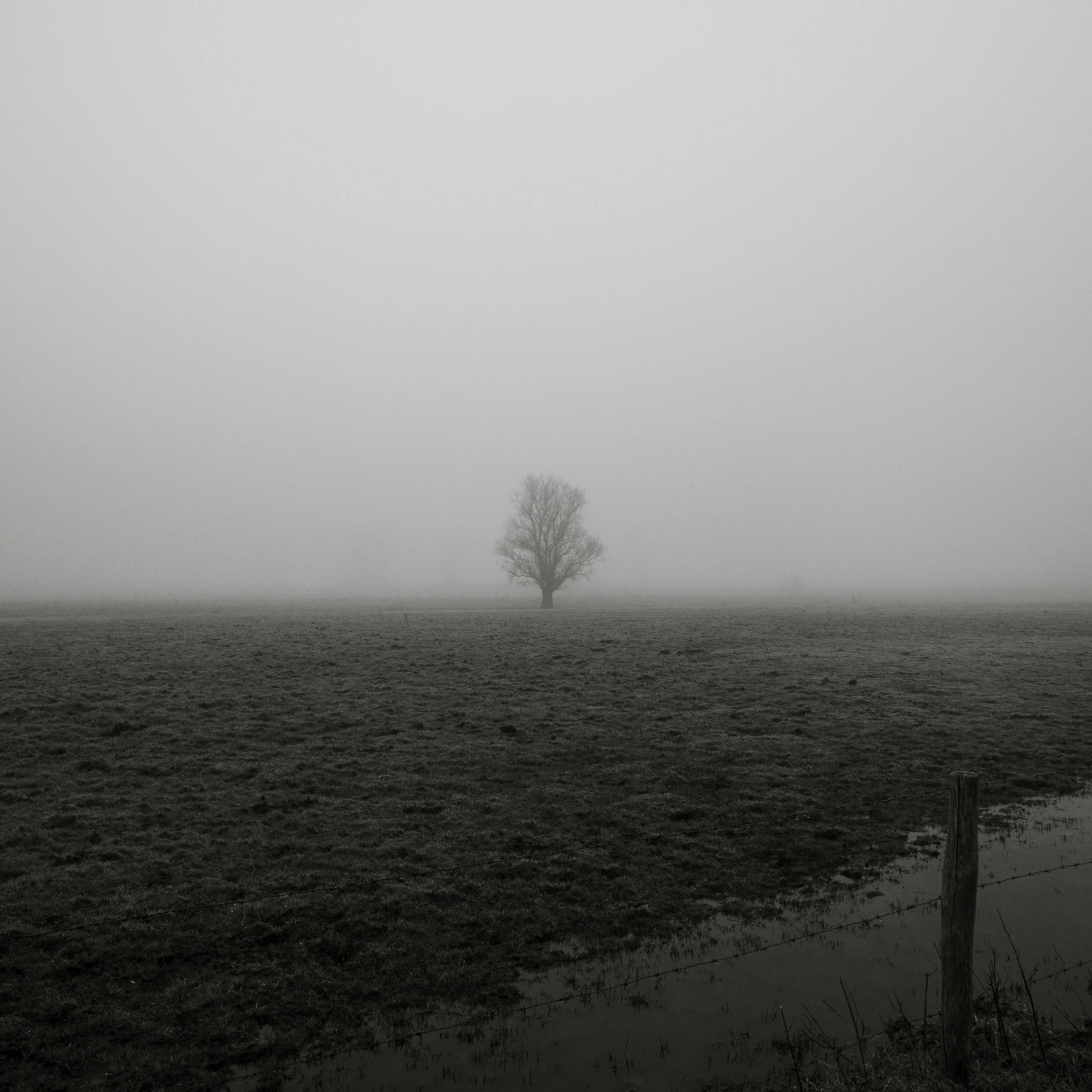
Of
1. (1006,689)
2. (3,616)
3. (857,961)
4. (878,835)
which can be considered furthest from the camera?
(3,616)

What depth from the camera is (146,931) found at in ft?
33.5

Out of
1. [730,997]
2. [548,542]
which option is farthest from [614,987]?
[548,542]

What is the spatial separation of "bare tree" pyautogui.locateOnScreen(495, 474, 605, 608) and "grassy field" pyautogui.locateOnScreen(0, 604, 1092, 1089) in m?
42.3

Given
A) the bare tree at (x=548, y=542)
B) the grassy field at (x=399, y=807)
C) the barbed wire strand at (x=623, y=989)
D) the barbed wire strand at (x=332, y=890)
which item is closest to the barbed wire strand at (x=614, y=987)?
the barbed wire strand at (x=623, y=989)

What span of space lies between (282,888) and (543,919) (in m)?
4.23

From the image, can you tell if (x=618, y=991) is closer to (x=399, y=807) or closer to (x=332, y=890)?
(x=332, y=890)

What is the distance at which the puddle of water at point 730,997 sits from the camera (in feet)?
24.7

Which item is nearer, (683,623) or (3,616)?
(683,623)

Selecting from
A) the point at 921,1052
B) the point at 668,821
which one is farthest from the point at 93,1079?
the point at 668,821

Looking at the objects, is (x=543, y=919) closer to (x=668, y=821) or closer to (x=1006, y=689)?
(x=668, y=821)

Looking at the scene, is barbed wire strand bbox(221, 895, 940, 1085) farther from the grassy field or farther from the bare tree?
the bare tree

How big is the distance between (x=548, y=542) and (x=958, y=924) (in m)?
69.0

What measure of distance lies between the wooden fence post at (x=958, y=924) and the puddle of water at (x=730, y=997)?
39.4 inches

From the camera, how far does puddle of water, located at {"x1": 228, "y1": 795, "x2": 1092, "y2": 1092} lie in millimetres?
7535
